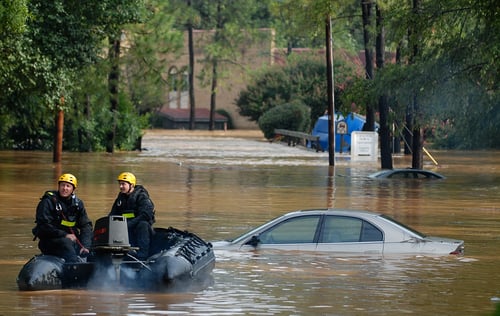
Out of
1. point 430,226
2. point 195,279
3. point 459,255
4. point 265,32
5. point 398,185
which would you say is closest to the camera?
point 195,279

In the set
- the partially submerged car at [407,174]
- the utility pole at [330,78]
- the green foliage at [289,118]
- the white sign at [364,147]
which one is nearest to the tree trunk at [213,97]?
the green foliage at [289,118]

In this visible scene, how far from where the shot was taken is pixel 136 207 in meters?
18.6

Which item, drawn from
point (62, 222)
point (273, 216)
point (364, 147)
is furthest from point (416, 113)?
point (62, 222)

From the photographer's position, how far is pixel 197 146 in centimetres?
7631

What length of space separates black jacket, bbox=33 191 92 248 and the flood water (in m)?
0.85

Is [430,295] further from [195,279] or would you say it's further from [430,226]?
[430,226]

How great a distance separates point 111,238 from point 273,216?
13.8 metres

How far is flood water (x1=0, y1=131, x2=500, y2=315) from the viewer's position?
17.1 meters

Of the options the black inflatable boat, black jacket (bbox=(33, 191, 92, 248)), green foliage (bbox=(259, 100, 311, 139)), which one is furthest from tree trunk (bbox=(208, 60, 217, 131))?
the black inflatable boat

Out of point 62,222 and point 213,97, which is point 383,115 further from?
point 213,97

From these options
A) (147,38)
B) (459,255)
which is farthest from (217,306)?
(147,38)

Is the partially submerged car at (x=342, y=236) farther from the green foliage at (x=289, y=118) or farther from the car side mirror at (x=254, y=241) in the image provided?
the green foliage at (x=289, y=118)

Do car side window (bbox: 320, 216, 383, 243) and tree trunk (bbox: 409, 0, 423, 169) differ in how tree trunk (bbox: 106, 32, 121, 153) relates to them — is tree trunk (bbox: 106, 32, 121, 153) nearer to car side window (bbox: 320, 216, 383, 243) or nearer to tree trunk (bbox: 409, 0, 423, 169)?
tree trunk (bbox: 409, 0, 423, 169)

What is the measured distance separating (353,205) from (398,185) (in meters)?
9.25
